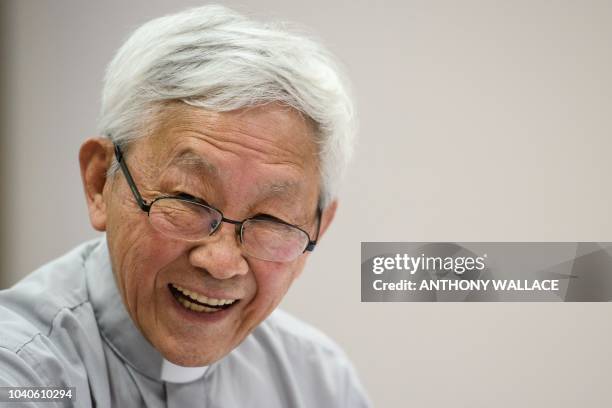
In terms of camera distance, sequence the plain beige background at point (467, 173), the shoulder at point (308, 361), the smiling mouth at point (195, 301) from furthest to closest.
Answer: the plain beige background at point (467, 173), the shoulder at point (308, 361), the smiling mouth at point (195, 301)

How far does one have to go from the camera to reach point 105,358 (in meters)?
1.38

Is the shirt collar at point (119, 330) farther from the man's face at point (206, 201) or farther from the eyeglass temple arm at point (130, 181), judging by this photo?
the eyeglass temple arm at point (130, 181)

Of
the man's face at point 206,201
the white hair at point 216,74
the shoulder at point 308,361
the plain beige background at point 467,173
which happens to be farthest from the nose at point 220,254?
the plain beige background at point 467,173

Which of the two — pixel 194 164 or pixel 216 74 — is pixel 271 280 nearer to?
pixel 194 164

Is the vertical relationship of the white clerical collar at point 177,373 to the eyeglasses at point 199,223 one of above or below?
below

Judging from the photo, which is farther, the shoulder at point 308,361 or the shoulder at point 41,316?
the shoulder at point 308,361

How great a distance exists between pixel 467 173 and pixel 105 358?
969 mm

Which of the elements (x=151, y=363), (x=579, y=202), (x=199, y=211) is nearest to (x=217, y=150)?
(x=199, y=211)

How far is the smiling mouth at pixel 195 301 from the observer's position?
130cm

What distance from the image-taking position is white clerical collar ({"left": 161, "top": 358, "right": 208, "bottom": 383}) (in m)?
1.42

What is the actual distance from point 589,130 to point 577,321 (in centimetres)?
48

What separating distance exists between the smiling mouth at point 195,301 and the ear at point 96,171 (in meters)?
0.20

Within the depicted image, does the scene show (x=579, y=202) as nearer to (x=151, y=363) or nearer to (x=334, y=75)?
(x=334, y=75)

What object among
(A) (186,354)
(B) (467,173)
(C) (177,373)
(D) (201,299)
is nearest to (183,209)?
(D) (201,299)
